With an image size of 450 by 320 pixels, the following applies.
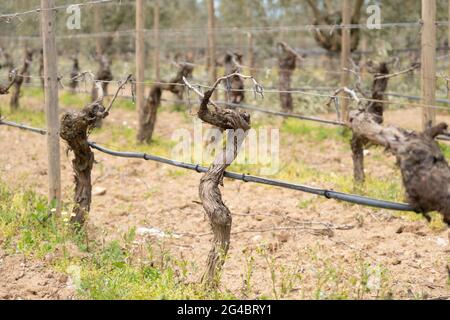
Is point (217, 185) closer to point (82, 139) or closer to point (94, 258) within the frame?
point (94, 258)

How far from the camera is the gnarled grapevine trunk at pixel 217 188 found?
425 cm

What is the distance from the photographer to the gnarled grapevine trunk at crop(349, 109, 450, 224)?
3.25 m

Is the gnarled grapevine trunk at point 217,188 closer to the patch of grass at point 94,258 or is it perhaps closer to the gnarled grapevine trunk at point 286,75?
the patch of grass at point 94,258

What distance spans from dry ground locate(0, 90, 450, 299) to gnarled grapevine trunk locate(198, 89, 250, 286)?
237 millimetres

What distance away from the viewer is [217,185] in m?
4.45

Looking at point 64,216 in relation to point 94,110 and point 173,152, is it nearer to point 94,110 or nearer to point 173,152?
point 94,110

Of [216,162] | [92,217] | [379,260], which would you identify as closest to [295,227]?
[379,260]

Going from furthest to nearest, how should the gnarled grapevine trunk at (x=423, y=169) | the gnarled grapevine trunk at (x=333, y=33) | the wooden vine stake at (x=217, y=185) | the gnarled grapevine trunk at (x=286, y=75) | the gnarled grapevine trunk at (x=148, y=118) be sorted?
the gnarled grapevine trunk at (x=333, y=33)
the gnarled grapevine trunk at (x=286, y=75)
the gnarled grapevine trunk at (x=148, y=118)
the wooden vine stake at (x=217, y=185)
the gnarled grapevine trunk at (x=423, y=169)

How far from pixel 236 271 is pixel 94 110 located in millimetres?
1730

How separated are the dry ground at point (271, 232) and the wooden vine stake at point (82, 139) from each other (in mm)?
142

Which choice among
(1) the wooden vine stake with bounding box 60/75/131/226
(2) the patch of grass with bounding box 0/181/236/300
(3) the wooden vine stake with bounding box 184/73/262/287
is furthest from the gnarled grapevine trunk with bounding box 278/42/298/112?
(3) the wooden vine stake with bounding box 184/73/262/287

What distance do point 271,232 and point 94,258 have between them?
5.34 feet

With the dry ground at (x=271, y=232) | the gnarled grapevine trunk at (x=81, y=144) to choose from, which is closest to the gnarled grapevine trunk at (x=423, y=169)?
the dry ground at (x=271, y=232)

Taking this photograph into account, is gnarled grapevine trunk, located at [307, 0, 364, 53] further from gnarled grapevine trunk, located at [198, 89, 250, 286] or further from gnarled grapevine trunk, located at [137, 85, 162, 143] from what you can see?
gnarled grapevine trunk, located at [198, 89, 250, 286]
